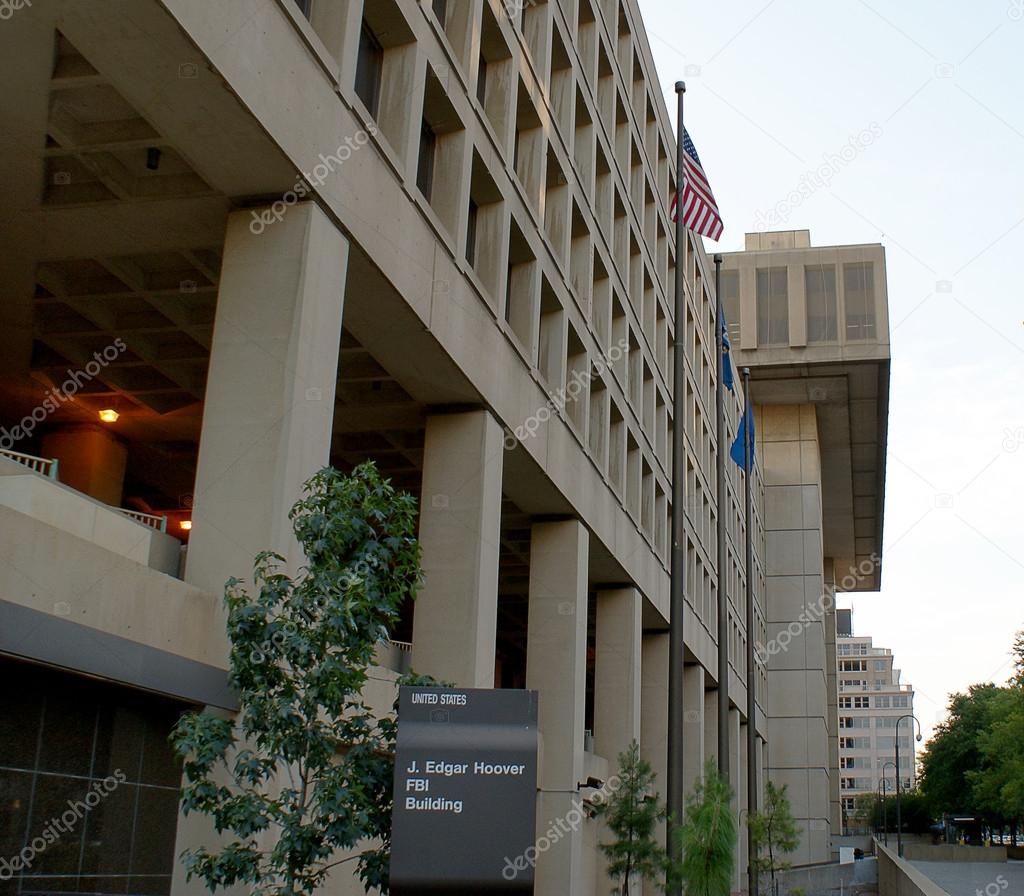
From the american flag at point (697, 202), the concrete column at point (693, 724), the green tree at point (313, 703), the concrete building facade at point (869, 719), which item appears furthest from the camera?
Result: the concrete building facade at point (869, 719)

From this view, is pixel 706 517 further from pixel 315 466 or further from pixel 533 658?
pixel 315 466

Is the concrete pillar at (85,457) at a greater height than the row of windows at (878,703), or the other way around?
the row of windows at (878,703)

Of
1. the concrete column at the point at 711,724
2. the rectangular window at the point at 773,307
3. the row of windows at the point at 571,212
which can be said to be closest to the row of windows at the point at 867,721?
the rectangular window at the point at 773,307

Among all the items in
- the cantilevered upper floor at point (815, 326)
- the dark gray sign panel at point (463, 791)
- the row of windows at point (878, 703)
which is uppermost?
the cantilevered upper floor at point (815, 326)

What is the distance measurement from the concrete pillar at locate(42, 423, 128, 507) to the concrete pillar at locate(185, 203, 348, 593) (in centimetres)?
1234

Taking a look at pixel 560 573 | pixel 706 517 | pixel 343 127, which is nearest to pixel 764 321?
pixel 706 517

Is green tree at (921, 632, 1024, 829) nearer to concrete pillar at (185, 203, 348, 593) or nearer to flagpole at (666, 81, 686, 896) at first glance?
flagpole at (666, 81, 686, 896)

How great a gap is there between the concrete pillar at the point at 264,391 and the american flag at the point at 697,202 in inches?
511

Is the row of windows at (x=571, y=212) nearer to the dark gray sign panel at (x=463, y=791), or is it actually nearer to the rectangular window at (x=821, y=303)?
the dark gray sign panel at (x=463, y=791)

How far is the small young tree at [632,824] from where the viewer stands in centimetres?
2620

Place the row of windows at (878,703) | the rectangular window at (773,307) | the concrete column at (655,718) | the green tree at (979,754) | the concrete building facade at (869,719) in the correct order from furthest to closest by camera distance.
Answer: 1. the row of windows at (878,703)
2. the concrete building facade at (869,719)
3. the green tree at (979,754)
4. the rectangular window at (773,307)
5. the concrete column at (655,718)

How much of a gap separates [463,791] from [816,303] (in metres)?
61.0

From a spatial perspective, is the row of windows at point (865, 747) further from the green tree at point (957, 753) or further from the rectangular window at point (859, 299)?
the rectangular window at point (859, 299)

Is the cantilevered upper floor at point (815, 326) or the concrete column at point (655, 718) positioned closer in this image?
the concrete column at point (655, 718)
